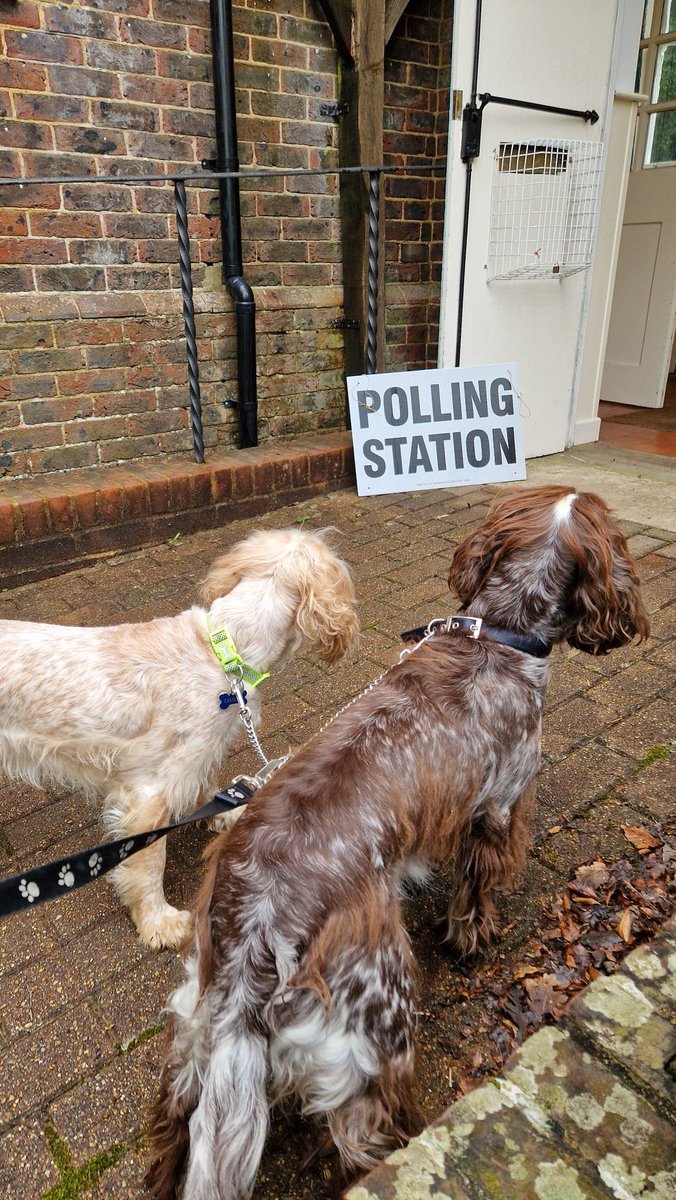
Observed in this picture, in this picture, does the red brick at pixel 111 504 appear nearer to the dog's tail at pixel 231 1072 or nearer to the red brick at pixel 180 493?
the red brick at pixel 180 493

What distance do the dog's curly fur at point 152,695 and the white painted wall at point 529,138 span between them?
15.0ft

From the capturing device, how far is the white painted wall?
18.7ft

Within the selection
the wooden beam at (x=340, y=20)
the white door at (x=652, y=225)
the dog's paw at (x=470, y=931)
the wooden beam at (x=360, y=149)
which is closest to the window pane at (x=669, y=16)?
the white door at (x=652, y=225)

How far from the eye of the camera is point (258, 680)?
2418 mm

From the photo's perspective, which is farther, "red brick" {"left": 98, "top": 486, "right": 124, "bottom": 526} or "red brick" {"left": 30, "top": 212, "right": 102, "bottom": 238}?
"red brick" {"left": 98, "top": 486, "right": 124, "bottom": 526}

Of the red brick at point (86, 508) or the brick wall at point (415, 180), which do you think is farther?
the brick wall at point (415, 180)

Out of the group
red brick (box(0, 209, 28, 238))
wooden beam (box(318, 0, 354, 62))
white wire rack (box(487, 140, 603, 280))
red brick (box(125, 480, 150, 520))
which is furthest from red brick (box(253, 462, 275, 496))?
wooden beam (box(318, 0, 354, 62))

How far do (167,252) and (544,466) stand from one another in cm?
360

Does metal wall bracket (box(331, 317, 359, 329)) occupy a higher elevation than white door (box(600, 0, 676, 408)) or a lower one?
lower

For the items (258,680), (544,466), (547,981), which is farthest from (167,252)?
(547,981)

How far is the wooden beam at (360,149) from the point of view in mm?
5547

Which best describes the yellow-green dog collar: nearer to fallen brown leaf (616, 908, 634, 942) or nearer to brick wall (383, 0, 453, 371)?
fallen brown leaf (616, 908, 634, 942)

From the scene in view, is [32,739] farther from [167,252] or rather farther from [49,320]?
[167,252]

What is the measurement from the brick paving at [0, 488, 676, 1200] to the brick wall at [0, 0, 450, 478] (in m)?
1.34
